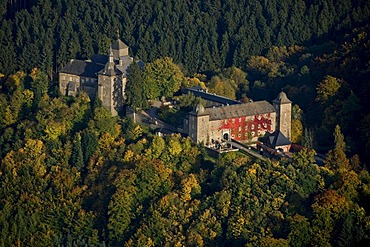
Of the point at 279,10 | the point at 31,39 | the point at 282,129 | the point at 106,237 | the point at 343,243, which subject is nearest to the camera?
the point at 343,243

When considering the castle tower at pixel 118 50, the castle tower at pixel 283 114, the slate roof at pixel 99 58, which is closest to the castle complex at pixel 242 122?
the castle tower at pixel 283 114

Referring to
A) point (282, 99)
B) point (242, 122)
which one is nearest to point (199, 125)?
point (242, 122)

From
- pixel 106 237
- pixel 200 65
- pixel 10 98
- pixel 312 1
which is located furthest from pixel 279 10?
pixel 106 237

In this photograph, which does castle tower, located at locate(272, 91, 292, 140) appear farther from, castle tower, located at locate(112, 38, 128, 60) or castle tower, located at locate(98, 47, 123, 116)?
castle tower, located at locate(112, 38, 128, 60)

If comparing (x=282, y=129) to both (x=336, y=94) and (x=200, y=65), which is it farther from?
(x=200, y=65)

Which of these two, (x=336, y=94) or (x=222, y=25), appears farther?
(x=222, y=25)

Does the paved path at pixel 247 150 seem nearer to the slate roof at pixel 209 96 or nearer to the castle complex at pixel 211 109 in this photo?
the castle complex at pixel 211 109

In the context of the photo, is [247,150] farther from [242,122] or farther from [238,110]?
[238,110]
